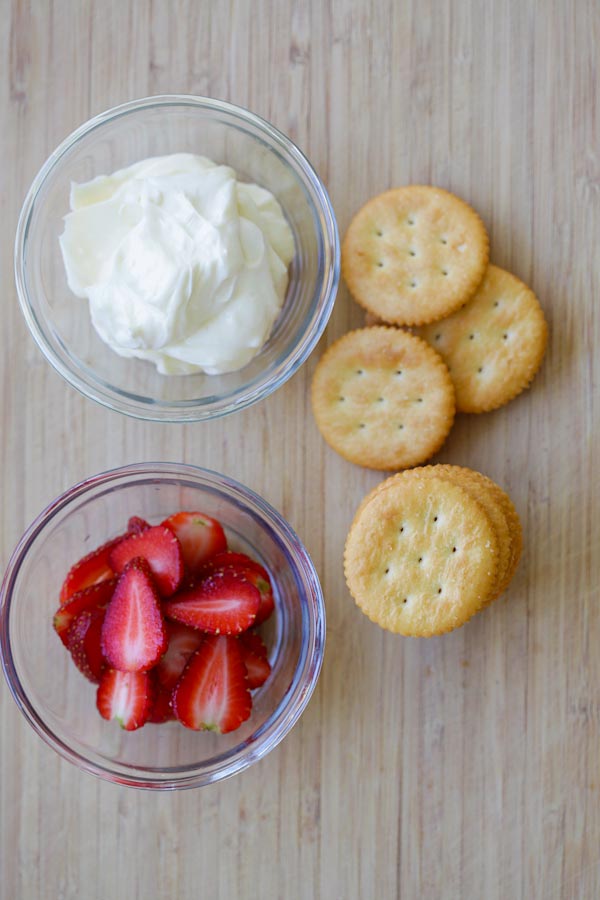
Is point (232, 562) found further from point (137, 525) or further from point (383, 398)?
point (383, 398)

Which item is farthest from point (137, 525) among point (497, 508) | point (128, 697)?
point (497, 508)

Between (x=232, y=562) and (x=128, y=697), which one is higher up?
(x=232, y=562)

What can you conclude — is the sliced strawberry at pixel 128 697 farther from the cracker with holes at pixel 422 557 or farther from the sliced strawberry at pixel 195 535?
the cracker with holes at pixel 422 557

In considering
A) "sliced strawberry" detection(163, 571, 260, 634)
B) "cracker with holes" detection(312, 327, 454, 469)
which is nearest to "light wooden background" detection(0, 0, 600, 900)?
"cracker with holes" detection(312, 327, 454, 469)

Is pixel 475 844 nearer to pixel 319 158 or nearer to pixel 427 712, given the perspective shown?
pixel 427 712

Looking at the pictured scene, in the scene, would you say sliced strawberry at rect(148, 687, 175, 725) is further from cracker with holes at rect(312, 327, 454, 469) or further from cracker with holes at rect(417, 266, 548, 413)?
cracker with holes at rect(417, 266, 548, 413)

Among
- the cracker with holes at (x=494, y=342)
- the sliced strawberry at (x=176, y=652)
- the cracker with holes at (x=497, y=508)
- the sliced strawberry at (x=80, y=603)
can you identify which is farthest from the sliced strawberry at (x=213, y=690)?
the cracker with holes at (x=494, y=342)
